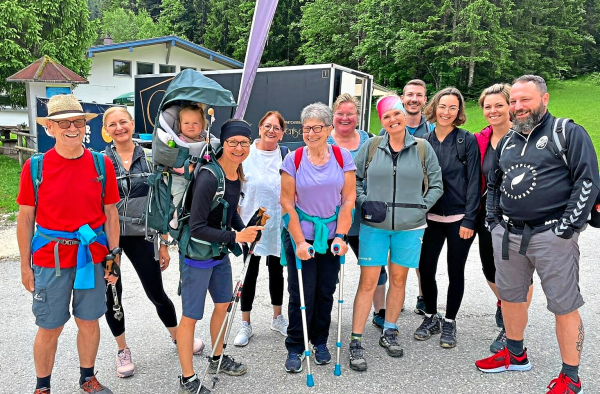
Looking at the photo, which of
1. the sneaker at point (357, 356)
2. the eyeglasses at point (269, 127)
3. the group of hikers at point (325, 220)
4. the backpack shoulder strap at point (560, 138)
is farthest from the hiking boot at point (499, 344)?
the eyeglasses at point (269, 127)

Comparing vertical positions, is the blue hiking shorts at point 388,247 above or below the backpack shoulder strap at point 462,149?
below

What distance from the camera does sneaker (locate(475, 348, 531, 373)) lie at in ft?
10.8

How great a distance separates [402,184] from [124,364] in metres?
2.42

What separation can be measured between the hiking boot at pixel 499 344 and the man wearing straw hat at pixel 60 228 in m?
2.96

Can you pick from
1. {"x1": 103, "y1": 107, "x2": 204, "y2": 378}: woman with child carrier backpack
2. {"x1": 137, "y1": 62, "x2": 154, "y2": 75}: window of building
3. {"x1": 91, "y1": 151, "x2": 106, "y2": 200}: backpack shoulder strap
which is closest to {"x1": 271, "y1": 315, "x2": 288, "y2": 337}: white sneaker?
{"x1": 103, "y1": 107, "x2": 204, "y2": 378}: woman with child carrier backpack

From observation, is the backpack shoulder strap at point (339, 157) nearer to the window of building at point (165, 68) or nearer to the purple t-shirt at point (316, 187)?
the purple t-shirt at point (316, 187)

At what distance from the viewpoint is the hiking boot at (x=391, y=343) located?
11.5 feet

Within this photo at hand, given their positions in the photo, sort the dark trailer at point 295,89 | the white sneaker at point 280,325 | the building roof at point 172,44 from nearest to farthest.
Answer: the white sneaker at point 280,325 < the dark trailer at point 295,89 < the building roof at point 172,44

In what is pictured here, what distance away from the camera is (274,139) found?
12.1ft

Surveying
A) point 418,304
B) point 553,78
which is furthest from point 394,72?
point 418,304

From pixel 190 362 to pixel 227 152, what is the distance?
1365 millimetres

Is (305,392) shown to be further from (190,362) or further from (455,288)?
(455,288)

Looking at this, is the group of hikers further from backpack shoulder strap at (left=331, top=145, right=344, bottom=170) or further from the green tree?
the green tree

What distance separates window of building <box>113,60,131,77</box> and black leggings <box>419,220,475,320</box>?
2194 cm
